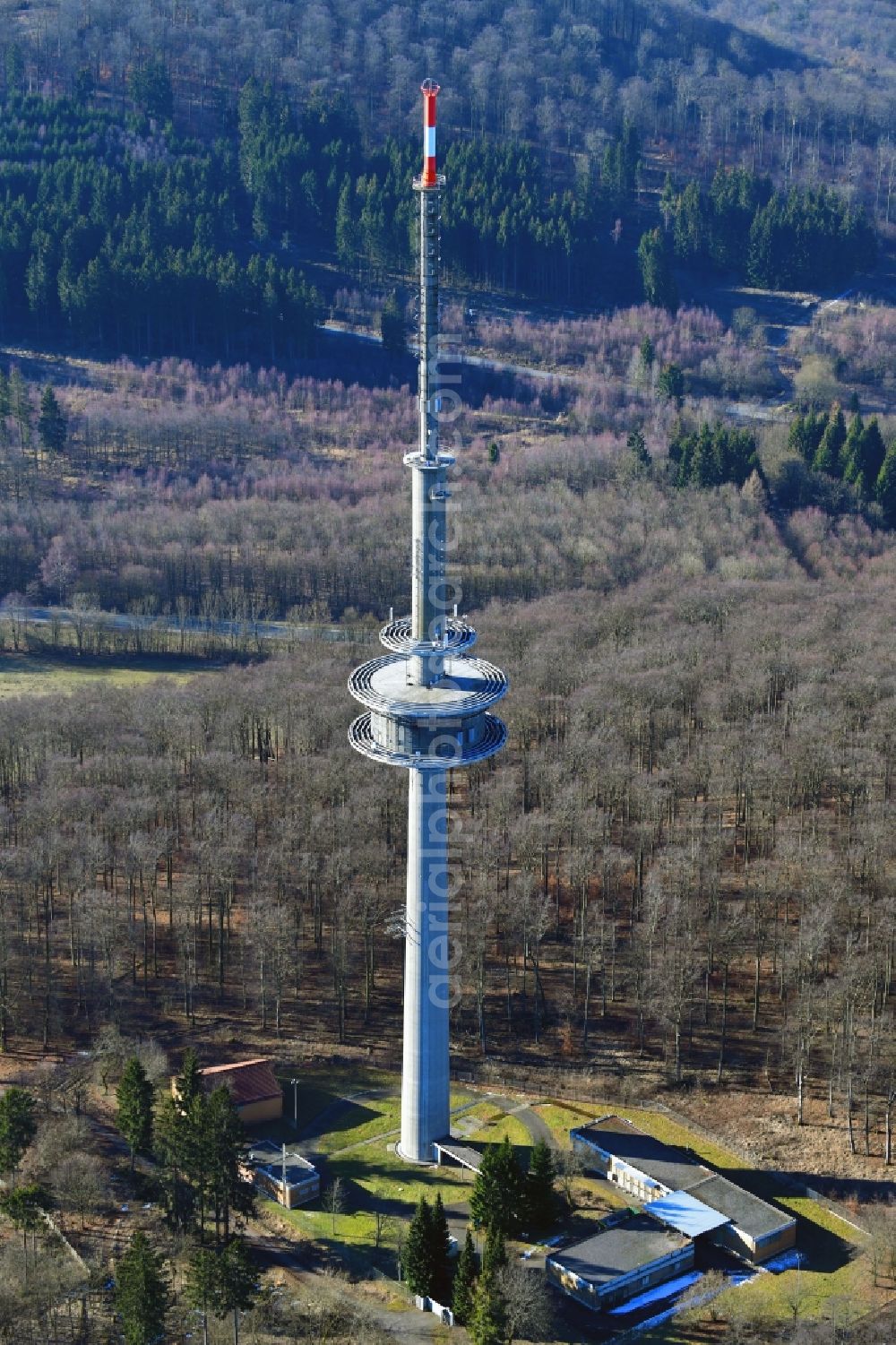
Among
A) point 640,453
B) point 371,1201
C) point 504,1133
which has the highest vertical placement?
point 640,453

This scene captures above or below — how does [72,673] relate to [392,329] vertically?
below

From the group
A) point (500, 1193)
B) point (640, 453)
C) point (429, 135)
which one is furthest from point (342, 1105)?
point (640, 453)

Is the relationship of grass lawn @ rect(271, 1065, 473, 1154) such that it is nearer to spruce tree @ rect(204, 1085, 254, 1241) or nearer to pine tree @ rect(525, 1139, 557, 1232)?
spruce tree @ rect(204, 1085, 254, 1241)

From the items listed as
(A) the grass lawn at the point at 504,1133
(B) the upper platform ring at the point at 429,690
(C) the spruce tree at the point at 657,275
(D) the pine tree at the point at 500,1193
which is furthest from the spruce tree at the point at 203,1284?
(C) the spruce tree at the point at 657,275

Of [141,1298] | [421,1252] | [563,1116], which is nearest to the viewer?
[141,1298]

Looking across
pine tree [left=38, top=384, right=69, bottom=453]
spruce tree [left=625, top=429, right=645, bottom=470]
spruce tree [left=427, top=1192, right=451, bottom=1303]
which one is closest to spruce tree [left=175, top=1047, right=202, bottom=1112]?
spruce tree [left=427, top=1192, right=451, bottom=1303]

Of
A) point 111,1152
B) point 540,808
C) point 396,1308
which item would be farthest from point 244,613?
point 396,1308

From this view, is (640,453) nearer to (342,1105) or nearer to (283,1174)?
(342,1105)
